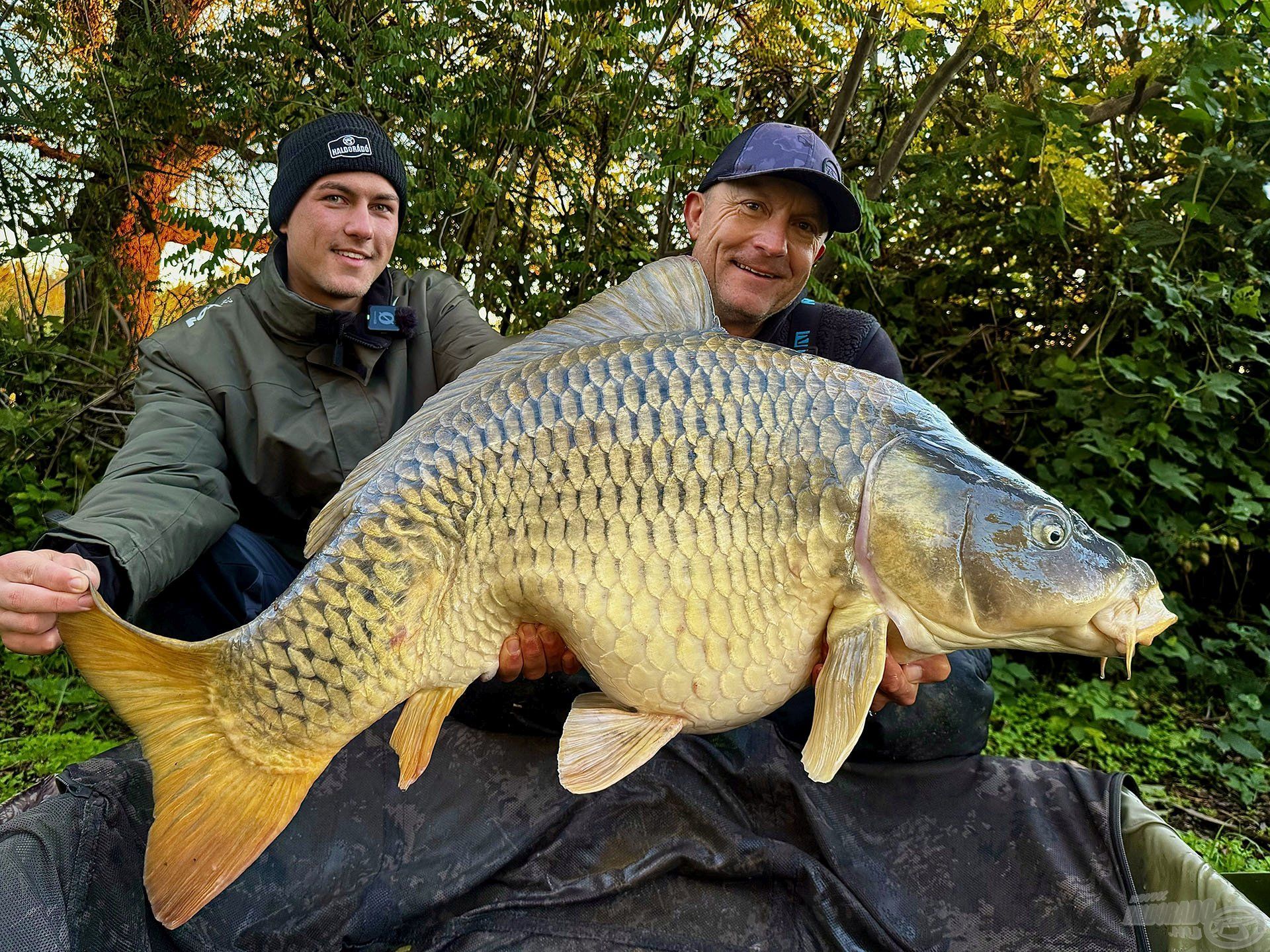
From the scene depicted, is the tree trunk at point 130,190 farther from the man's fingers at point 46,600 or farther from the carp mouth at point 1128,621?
the carp mouth at point 1128,621

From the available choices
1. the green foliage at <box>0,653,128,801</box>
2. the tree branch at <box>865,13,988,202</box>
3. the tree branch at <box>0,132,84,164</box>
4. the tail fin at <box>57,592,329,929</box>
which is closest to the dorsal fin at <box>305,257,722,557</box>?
the tail fin at <box>57,592,329,929</box>

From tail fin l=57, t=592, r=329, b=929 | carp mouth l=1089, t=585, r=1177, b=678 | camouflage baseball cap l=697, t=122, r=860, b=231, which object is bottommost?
tail fin l=57, t=592, r=329, b=929

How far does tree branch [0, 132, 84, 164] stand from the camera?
324cm

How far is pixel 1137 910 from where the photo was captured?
1484 millimetres

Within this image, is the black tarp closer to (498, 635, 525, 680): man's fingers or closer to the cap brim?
(498, 635, 525, 680): man's fingers

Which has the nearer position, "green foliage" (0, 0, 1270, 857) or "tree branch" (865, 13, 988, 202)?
"green foliage" (0, 0, 1270, 857)

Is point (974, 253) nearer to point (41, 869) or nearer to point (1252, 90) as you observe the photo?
point (1252, 90)

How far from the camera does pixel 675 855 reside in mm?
1588

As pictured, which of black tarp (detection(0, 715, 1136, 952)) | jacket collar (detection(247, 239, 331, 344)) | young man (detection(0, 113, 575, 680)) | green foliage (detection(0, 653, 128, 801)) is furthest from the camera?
green foliage (detection(0, 653, 128, 801))

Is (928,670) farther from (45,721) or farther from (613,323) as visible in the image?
(45,721)

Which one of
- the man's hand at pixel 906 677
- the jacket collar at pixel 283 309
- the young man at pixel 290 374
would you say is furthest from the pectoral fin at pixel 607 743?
the jacket collar at pixel 283 309

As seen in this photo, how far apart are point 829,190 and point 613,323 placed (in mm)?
797

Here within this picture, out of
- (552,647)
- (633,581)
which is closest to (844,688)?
(633,581)

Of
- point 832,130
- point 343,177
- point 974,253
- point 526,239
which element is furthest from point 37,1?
point 974,253
